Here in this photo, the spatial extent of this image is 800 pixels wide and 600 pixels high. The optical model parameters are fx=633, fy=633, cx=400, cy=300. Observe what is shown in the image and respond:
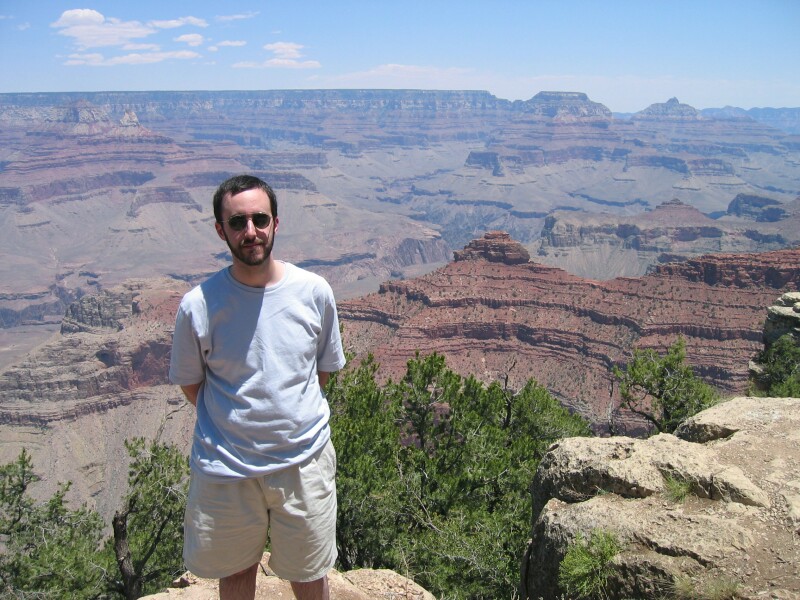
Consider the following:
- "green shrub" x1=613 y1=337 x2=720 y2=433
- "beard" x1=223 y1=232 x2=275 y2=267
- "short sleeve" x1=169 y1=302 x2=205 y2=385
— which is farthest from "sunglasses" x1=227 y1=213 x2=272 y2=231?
"green shrub" x1=613 y1=337 x2=720 y2=433

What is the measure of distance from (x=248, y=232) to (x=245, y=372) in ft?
3.97

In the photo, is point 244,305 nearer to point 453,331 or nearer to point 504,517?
point 504,517

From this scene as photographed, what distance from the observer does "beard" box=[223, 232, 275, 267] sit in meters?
5.44

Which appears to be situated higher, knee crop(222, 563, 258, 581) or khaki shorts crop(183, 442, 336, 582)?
khaki shorts crop(183, 442, 336, 582)

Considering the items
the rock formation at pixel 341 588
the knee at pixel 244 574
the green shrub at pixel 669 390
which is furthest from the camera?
the green shrub at pixel 669 390

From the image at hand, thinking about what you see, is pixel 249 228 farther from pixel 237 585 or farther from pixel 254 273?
pixel 237 585

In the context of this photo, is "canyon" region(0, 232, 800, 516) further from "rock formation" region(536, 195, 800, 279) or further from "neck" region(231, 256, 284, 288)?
"rock formation" region(536, 195, 800, 279)

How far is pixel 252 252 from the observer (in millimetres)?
5449

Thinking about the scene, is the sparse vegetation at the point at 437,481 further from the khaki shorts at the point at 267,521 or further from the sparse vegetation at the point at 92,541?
the khaki shorts at the point at 267,521

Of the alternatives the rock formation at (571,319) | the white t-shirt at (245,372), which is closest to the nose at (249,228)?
the white t-shirt at (245,372)

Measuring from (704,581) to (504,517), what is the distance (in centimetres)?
785

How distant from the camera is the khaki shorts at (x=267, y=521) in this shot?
5.57 m

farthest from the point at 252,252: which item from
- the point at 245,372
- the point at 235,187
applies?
the point at 245,372

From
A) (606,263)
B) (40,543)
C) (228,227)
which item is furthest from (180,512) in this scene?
(606,263)
